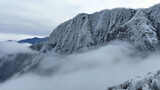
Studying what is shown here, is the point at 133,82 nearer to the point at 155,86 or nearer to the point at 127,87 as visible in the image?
the point at 127,87

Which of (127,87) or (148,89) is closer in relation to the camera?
(148,89)

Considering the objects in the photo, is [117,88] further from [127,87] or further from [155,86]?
[155,86]

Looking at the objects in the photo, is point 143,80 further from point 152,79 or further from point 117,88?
point 117,88

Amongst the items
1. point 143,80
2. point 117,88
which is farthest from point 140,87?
point 117,88

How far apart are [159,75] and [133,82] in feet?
42.4

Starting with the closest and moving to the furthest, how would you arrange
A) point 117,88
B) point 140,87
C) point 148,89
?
point 148,89 < point 140,87 < point 117,88

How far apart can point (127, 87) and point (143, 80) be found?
843 centimetres

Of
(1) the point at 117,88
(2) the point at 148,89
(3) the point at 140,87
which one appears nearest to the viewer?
(2) the point at 148,89

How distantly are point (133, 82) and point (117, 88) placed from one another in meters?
10.7

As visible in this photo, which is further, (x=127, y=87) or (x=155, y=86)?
(x=127, y=87)

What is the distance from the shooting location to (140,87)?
478 feet

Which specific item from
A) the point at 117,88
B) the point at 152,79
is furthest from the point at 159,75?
the point at 117,88

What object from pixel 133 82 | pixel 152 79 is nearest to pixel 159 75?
pixel 152 79

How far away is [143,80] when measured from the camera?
14725 centimetres
